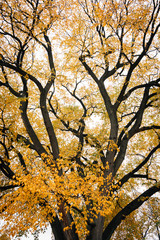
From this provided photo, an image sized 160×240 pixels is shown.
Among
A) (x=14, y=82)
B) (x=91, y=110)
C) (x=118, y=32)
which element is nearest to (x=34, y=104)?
(x=14, y=82)

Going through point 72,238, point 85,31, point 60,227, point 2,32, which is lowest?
point 72,238

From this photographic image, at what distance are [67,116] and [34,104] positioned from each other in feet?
7.46

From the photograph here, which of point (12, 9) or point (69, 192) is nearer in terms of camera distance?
point (69, 192)

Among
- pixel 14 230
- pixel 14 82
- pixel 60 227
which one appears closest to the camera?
Result: pixel 14 230

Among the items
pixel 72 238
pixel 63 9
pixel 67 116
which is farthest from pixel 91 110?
pixel 72 238

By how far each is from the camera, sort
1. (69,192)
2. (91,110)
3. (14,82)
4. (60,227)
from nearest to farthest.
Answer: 1. (69,192)
2. (60,227)
3. (14,82)
4. (91,110)

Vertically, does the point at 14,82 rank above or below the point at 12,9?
above

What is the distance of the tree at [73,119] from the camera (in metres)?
4.86

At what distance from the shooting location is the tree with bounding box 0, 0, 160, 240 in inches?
191

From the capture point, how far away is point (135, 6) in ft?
25.0

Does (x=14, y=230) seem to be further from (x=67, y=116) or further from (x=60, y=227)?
(x=67, y=116)

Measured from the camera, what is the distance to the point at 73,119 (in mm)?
10688

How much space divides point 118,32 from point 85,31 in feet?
7.59

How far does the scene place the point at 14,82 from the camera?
10430 mm
